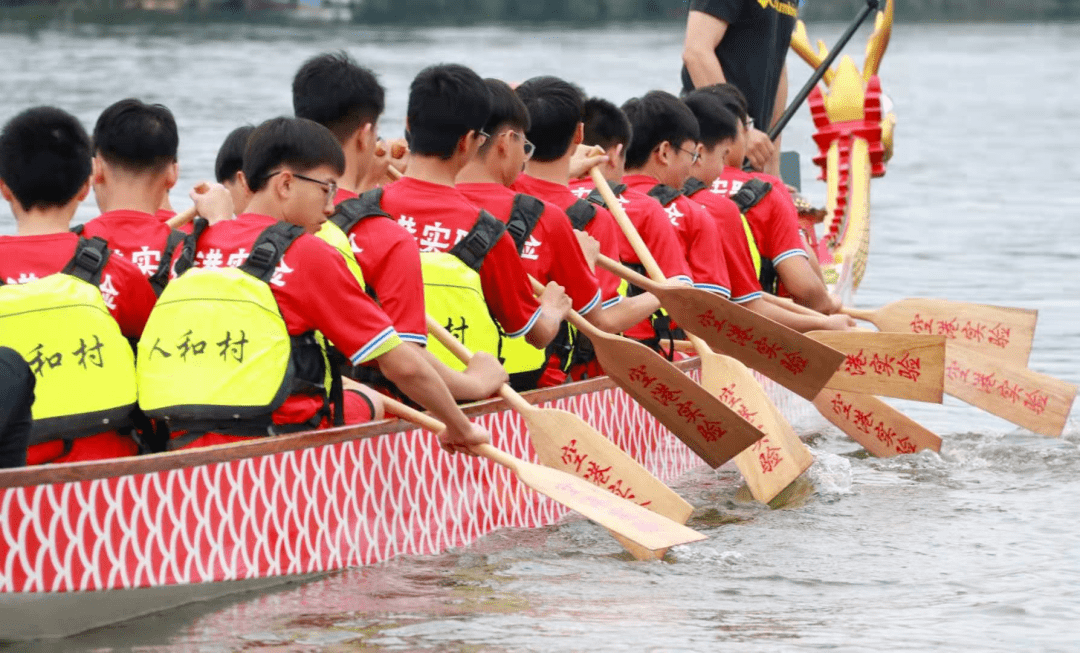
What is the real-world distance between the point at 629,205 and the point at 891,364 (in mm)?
1092

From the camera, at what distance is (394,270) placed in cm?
457

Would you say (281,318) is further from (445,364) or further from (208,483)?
(445,364)

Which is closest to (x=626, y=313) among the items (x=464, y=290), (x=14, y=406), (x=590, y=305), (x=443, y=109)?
(x=590, y=305)

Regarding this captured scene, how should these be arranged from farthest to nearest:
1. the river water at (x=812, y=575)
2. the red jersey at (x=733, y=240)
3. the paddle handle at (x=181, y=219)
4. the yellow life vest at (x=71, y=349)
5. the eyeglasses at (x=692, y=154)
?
the red jersey at (x=733, y=240), the eyeglasses at (x=692, y=154), the paddle handle at (x=181, y=219), the river water at (x=812, y=575), the yellow life vest at (x=71, y=349)

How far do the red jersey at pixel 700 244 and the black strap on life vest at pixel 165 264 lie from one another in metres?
2.02

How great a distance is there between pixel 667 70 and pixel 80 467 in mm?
30321

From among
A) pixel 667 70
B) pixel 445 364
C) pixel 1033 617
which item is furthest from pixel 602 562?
pixel 667 70

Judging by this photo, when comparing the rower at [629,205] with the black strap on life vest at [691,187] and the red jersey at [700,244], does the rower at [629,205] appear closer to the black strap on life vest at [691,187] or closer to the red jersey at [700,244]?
the red jersey at [700,244]

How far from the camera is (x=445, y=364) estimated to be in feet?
16.1

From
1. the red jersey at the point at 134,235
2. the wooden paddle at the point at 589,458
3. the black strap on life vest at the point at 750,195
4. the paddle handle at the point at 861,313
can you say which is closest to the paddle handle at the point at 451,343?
the wooden paddle at the point at 589,458

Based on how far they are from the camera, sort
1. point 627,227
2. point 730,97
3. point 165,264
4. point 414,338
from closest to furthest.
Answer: point 414,338
point 165,264
point 627,227
point 730,97

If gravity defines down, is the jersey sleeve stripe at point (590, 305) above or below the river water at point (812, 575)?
above

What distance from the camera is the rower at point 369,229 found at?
4.55 m

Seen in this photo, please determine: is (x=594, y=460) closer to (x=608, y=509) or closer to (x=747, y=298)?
(x=608, y=509)
